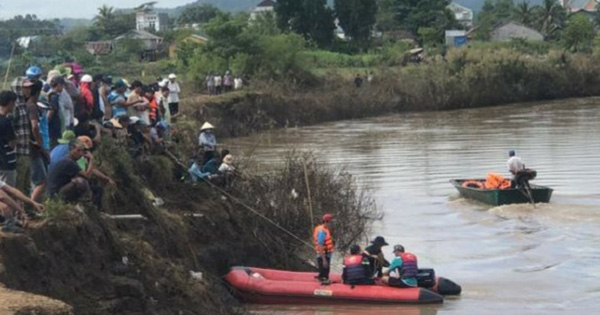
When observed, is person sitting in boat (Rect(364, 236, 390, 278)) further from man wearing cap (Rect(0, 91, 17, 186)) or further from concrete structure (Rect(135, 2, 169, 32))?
concrete structure (Rect(135, 2, 169, 32))

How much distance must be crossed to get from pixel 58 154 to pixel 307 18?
7100 cm

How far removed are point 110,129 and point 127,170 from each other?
3.05ft

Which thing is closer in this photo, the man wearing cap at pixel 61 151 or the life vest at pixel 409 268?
the man wearing cap at pixel 61 151

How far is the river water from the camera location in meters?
20.0

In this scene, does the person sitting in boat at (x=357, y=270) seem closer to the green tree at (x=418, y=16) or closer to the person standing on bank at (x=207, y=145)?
the person standing on bank at (x=207, y=145)

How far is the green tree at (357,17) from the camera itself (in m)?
86.8

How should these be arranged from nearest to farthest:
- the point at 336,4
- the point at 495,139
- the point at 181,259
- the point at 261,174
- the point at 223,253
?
the point at 181,259 → the point at 223,253 → the point at 261,174 → the point at 495,139 → the point at 336,4

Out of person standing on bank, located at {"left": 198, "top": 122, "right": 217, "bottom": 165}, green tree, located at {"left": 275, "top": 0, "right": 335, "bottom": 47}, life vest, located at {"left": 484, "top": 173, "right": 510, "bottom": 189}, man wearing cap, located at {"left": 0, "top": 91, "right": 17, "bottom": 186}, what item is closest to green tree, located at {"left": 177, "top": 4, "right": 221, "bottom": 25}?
green tree, located at {"left": 275, "top": 0, "right": 335, "bottom": 47}

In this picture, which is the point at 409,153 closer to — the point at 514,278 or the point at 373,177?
the point at 373,177

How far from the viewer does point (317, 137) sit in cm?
5066

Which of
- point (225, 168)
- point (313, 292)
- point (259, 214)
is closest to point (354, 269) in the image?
point (313, 292)

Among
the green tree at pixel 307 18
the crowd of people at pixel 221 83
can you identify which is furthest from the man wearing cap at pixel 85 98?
the green tree at pixel 307 18

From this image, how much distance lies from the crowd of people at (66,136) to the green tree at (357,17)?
216ft

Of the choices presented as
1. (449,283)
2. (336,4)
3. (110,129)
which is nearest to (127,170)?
(110,129)
